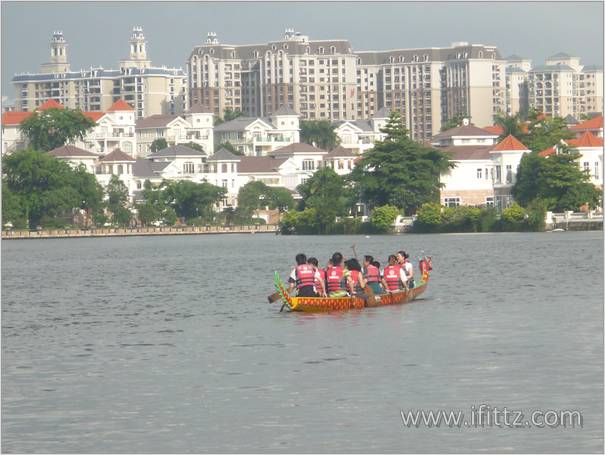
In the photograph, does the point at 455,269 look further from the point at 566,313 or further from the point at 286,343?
the point at 286,343

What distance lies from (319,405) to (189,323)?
1796 centimetres

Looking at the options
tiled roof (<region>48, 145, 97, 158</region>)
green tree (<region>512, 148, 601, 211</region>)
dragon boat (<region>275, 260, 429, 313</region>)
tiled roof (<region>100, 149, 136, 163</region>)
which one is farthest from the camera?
tiled roof (<region>100, 149, 136, 163</region>)

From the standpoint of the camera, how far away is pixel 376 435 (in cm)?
2467

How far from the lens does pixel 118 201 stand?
173 m

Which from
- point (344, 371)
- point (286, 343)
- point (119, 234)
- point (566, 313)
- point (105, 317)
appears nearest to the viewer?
point (344, 371)

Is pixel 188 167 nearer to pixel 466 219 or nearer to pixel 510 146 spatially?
pixel 510 146

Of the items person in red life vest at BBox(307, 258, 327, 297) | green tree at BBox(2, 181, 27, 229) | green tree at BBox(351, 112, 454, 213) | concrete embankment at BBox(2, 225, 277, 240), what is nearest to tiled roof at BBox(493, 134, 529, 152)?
green tree at BBox(351, 112, 454, 213)

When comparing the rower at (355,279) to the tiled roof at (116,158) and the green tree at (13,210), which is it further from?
the tiled roof at (116,158)

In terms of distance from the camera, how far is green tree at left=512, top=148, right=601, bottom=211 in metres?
115

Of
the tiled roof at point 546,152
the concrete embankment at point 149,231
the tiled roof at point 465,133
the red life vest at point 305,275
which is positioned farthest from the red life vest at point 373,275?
the tiled roof at point 465,133

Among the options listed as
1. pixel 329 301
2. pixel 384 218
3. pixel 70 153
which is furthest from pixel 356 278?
pixel 70 153

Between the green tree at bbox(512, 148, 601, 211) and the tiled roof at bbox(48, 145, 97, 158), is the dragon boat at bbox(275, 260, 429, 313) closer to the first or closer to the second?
the green tree at bbox(512, 148, 601, 211)

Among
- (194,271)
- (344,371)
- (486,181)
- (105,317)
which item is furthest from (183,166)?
(344,371)

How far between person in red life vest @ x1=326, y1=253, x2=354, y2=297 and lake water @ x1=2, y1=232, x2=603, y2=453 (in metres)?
0.71
